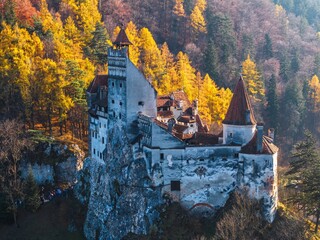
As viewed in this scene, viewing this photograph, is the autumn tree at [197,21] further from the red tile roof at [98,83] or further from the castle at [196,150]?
the castle at [196,150]

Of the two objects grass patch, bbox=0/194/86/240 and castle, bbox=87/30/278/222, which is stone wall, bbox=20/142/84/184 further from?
castle, bbox=87/30/278/222

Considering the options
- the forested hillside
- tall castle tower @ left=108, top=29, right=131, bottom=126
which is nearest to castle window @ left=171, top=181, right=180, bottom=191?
tall castle tower @ left=108, top=29, right=131, bottom=126

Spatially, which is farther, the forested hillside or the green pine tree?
the forested hillside

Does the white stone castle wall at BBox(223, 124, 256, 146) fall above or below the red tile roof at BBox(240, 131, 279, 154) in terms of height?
above

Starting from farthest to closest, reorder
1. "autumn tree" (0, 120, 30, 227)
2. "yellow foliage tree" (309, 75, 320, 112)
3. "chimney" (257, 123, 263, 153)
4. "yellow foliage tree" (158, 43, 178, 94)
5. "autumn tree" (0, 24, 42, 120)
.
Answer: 1. "yellow foliage tree" (309, 75, 320, 112)
2. "yellow foliage tree" (158, 43, 178, 94)
3. "autumn tree" (0, 24, 42, 120)
4. "autumn tree" (0, 120, 30, 227)
5. "chimney" (257, 123, 263, 153)

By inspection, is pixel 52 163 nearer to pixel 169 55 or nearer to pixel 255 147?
pixel 255 147

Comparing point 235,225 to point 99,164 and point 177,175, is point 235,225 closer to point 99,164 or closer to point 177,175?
point 177,175
